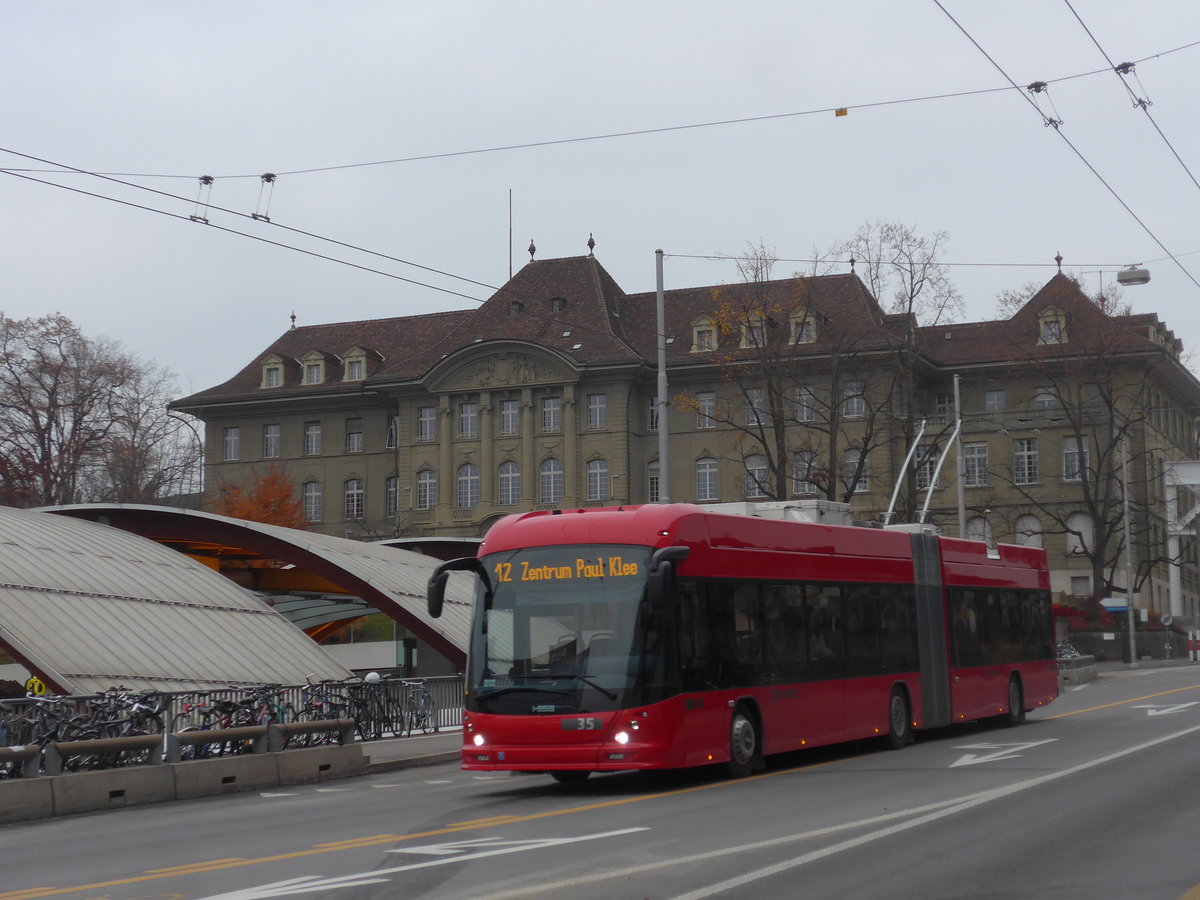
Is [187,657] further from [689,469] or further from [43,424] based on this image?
[689,469]

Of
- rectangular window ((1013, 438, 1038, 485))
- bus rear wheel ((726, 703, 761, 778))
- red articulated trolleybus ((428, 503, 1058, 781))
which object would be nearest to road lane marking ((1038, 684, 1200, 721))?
red articulated trolleybus ((428, 503, 1058, 781))

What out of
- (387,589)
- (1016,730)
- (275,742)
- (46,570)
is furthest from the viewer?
(387,589)

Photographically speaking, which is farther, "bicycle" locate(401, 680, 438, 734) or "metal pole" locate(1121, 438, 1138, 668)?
"metal pole" locate(1121, 438, 1138, 668)

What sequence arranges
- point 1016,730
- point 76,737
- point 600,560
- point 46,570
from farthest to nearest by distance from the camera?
1. point 46,570
2. point 1016,730
3. point 76,737
4. point 600,560

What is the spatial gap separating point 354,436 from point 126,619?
5988cm

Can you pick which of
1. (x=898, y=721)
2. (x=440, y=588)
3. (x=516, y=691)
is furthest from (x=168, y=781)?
(x=898, y=721)

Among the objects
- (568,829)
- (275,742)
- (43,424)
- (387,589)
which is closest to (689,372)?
(43,424)

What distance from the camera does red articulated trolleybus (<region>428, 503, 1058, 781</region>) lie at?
16109 mm

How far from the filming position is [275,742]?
2108cm

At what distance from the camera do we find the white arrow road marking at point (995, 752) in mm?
18938

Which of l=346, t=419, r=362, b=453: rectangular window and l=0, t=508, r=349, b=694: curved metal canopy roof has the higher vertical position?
l=346, t=419, r=362, b=453: rectangular window

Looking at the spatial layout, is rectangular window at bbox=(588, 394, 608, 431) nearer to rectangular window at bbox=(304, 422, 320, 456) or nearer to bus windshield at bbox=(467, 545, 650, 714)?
rectangular window at bbox=(304, 422, 320, 456)

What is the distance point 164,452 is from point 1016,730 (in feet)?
204

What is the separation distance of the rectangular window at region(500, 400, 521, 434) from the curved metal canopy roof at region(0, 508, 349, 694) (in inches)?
1845
